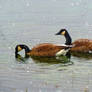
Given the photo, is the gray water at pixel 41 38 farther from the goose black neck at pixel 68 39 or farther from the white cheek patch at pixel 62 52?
the white cheek patch at pixel 62 52

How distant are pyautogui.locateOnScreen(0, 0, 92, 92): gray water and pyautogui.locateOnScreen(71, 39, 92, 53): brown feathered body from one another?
3.00 feet

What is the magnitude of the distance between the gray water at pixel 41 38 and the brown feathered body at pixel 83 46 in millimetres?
916

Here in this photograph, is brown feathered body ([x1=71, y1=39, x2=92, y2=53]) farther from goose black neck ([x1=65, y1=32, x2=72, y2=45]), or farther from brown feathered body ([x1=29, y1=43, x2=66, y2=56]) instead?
brown feathered body ([x1=29, y1=43, x2=66, y2=56])

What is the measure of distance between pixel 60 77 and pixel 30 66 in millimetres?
1679

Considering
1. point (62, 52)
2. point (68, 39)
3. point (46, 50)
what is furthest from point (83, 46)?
point (46, 50)

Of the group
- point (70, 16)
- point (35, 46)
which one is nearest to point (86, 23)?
point (70, 16)

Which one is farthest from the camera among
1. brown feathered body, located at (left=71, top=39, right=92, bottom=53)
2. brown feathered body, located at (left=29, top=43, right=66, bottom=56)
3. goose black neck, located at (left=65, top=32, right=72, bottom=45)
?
goose black neck, located at (left=65, top=32, right=72, bottom=45)

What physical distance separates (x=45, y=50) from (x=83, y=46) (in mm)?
1254

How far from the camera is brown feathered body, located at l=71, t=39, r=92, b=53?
1482cm

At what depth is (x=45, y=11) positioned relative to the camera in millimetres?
22062

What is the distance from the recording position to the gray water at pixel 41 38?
33.6 ft

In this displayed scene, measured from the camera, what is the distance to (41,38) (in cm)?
1599

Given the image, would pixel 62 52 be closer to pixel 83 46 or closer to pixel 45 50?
pixel 45 50

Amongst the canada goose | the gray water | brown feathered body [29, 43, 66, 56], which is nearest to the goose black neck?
the gray water
